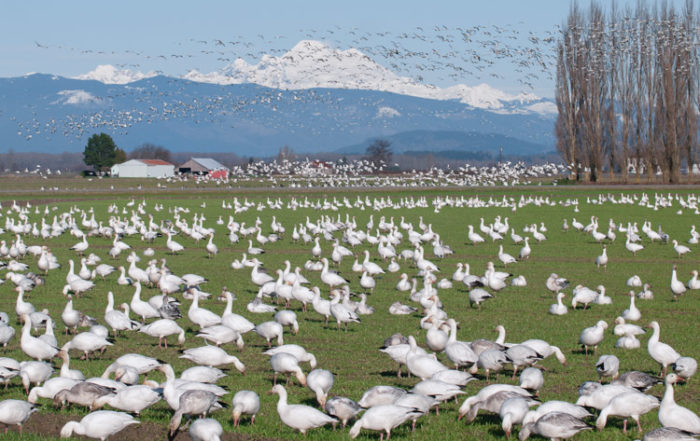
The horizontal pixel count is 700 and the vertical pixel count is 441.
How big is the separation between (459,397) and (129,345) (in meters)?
6.14

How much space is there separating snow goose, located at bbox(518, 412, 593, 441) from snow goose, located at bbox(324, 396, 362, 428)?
7.06 feet

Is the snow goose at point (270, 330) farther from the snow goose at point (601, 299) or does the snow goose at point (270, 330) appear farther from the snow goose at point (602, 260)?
the snow goose at point (602, 260)

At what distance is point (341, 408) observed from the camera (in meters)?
9.73

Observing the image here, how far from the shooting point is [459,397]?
1136 centimetres

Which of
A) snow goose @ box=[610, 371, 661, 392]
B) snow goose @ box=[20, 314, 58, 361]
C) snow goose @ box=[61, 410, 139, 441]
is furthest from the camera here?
snow goose @ box=[20, 314, 58, 361]

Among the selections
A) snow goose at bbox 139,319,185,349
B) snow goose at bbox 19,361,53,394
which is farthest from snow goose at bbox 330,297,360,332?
snow goose at bbox 19,361,53,394

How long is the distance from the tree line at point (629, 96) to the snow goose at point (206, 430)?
6894cm

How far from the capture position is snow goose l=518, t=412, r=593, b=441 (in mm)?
8766

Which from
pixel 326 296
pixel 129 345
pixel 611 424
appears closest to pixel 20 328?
pixel 129 345

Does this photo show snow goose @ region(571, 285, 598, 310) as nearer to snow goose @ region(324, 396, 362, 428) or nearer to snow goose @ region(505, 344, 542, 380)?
snow goose @ region(505, 344, 542, 380)

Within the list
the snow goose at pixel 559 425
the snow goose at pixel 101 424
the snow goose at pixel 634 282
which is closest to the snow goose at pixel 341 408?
the snow goose at pixel 559 425

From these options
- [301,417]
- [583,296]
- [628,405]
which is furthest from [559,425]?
[583,296]

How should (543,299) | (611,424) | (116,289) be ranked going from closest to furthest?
(611,424) < (543,299) < (116,289)

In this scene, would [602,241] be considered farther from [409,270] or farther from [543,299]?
[543,299]
